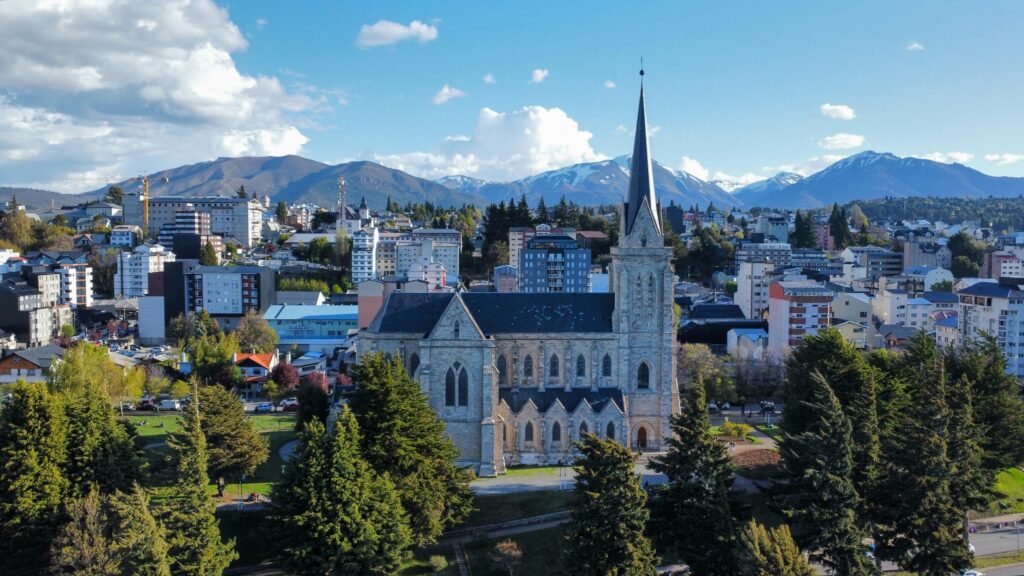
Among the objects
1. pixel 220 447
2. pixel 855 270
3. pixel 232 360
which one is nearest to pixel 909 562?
pixel 220 447

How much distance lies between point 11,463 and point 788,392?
4384 centimetres

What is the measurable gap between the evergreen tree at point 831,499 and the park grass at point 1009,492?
574 inches

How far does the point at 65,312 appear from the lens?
377ft

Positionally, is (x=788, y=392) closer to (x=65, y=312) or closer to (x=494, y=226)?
(x=494, y=226)

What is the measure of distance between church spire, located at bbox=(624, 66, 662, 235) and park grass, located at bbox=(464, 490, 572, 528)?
18259 millimetres

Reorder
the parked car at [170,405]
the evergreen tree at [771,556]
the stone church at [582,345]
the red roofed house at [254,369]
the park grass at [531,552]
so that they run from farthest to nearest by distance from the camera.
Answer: the red roofed house at [254,369] → the parked car at [170,405] → the stone church at [582,345] → the park grass at [531,552] → the evergreen tree at [771,556]

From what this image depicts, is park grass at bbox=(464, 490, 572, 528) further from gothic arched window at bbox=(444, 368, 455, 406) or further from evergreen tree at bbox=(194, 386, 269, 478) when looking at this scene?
evergreen tree at bbox=(194, 386, 269, 478)

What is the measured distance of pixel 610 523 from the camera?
107 feet

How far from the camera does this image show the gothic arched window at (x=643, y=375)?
52.3 m

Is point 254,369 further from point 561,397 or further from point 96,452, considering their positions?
point 96,452

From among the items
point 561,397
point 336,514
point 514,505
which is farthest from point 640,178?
point 336,514

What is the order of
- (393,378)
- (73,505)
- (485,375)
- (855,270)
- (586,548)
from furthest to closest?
(855,270) → (485,375) → (393,378) → (73,505) → (586,548)

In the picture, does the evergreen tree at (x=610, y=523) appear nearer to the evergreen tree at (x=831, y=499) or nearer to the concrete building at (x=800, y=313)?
the evergreen tree at (x=831, y=499)

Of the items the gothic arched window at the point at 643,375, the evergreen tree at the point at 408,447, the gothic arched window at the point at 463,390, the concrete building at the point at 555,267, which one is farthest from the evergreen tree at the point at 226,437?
the concrete building at the point at 555,267
